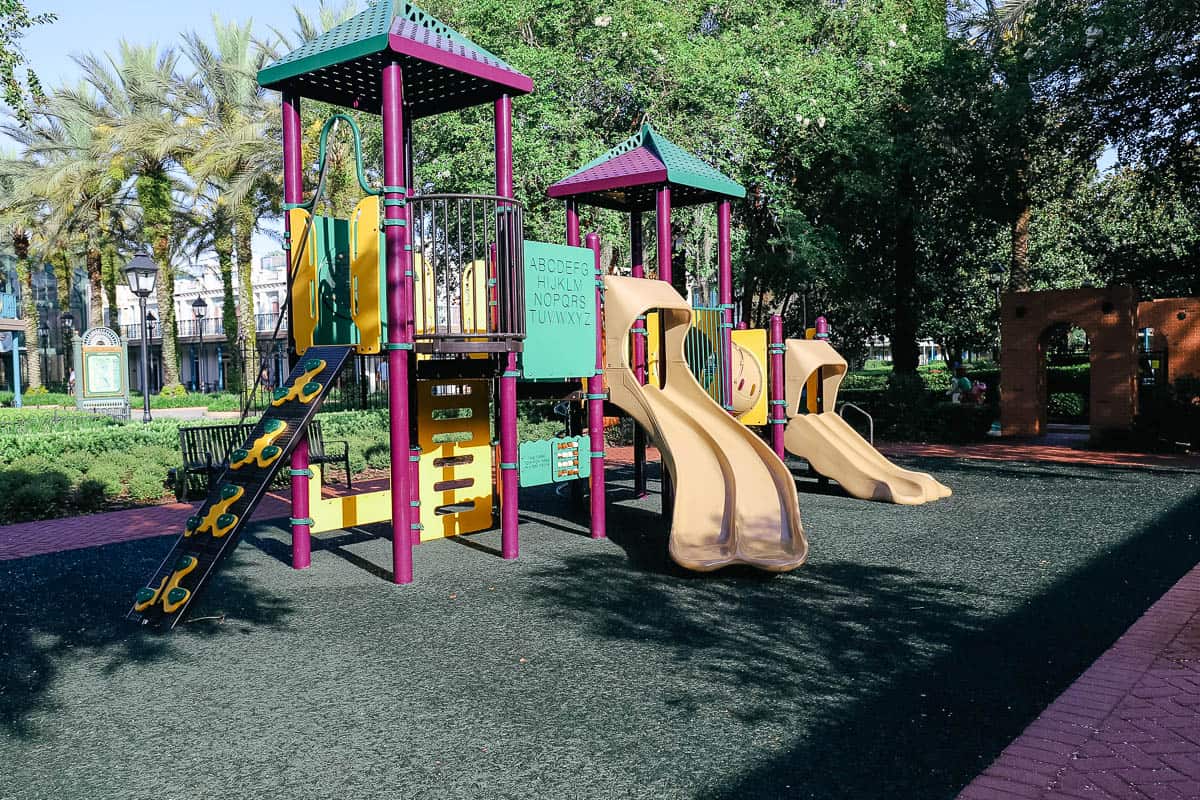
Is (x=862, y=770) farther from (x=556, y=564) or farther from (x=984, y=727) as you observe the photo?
(x=556, y=564)

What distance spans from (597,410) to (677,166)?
2991mm

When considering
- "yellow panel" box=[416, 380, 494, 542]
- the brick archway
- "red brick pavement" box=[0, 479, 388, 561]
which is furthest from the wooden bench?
the brick archway

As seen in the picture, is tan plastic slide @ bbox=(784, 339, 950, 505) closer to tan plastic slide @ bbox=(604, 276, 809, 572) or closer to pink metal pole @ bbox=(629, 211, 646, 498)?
pink metal pole @ bbox=(629, 211, 646, 498)

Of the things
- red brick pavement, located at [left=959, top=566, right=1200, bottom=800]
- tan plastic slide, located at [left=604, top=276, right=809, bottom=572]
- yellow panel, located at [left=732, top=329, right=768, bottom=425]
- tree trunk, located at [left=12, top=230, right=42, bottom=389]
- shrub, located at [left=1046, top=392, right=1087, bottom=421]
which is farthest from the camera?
tree trunk, located at [left=12, top=230, right=42, bottom=389]

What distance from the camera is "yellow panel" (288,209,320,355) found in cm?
762

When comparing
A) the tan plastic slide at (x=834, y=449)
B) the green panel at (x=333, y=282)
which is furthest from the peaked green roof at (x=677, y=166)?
the green panel at (x=333, y=282)

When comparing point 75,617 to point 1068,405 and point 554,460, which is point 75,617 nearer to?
point 554,460

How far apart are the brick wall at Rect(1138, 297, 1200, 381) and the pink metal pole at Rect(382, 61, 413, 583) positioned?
1937 cm

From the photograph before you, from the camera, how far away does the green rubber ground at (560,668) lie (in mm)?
3793

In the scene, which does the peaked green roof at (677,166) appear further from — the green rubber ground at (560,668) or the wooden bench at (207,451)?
the wooden bench at (207,451)

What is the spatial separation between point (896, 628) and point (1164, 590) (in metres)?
2.38

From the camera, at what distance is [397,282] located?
687 cm

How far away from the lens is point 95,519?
10469 millimetres

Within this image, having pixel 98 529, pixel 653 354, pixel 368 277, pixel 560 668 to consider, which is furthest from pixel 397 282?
pixel 98 529
